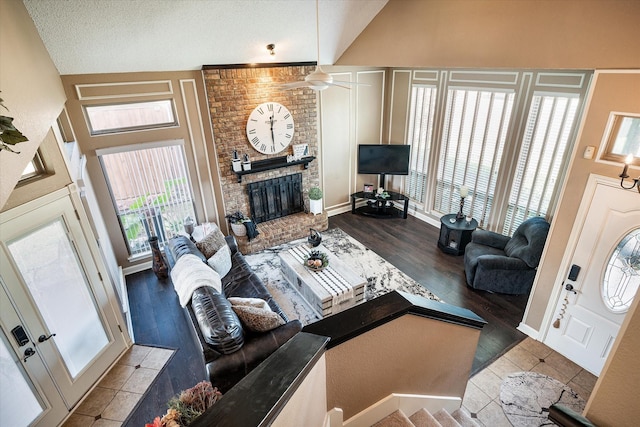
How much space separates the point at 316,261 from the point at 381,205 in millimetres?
3063

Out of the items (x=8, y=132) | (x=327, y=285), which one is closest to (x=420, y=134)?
(x=327, y=285)

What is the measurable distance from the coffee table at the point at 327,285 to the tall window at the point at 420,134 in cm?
301

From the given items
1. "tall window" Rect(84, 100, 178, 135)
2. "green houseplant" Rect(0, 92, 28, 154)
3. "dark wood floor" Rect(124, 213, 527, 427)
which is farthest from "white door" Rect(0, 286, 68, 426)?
"tall window" Rect(84, 100, 178, 135)

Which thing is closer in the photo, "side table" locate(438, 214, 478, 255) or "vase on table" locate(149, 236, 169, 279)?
"vase on table" locate(149, 236, 169, 279)

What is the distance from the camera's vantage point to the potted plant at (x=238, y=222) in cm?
594

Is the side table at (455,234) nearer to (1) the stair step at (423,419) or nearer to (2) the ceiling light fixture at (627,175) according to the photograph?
(2) the ceiling light fixture at (627,175)

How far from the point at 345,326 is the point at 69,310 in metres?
3.03

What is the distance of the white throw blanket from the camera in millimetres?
3535

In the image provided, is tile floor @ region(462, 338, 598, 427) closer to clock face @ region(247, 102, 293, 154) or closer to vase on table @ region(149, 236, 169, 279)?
vase on table @ region(149, 236, 169, 279)

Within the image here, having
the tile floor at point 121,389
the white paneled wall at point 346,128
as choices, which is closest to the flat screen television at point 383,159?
the white paneled wall at point 346,128

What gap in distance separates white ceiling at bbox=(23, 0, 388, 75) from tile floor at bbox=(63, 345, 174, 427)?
3664 millimetres

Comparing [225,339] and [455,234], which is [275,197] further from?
[225,339]

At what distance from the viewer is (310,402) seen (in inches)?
59.6

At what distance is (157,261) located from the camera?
17.6 ft
